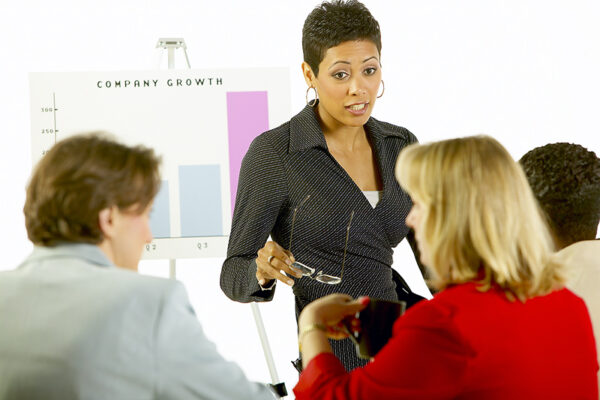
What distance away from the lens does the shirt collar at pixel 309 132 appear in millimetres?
2297

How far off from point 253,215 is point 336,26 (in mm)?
608

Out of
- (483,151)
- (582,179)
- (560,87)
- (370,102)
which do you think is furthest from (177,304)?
(560,87)

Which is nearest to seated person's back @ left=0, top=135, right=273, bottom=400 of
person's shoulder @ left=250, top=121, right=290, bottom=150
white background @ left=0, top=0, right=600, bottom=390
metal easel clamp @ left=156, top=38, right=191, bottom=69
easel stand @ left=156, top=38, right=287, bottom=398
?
person's shoulder @ left=250, top=121, right=290, bottom=150

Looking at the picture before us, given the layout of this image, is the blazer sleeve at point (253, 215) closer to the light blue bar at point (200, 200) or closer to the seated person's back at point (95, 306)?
the seated person's back at point (95, 306)

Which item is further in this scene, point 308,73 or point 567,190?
point 308,73

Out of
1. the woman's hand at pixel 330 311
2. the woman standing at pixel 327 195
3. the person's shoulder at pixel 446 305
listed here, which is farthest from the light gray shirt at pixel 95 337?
the woman standing at pixel 327 195

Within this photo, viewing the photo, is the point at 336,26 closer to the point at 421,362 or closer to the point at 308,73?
the point at 308,73

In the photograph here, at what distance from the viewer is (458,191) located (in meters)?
1.32

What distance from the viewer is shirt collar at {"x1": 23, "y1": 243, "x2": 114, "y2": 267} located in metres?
1.38

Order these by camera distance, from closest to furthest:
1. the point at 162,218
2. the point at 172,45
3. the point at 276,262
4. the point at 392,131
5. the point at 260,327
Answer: the point at 276,262, the point at 392,131, the point at 260,327, the point at 162,218, the point at 172,45

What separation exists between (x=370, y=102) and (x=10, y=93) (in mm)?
3134

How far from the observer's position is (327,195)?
2.26 m

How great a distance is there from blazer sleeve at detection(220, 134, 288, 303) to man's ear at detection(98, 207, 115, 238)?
0.79 metres

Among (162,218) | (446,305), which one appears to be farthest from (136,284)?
(162,218)
